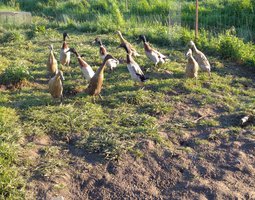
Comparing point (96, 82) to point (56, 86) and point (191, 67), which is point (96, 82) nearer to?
point (56, 86)

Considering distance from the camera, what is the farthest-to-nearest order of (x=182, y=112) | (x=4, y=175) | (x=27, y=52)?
(x=27, y=52), (x=182, y=112), (x=4, y=175)

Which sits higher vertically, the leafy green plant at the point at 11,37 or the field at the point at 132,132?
the leafy green plant at the point at 11,37

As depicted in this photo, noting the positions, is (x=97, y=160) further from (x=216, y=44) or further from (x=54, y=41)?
(x=54, y=41)

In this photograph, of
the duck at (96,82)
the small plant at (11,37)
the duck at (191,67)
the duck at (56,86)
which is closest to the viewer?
the duck at (56,86)

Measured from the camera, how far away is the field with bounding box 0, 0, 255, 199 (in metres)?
4.97

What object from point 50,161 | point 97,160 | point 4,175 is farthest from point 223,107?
point 4,175

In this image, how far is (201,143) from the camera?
5805 millimetres

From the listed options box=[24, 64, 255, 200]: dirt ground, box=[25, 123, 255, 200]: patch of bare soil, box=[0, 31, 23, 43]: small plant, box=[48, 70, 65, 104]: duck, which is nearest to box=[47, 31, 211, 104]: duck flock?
box=[48, 70, 65, 104]: duck

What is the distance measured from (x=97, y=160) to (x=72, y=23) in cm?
811

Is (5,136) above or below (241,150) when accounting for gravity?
above

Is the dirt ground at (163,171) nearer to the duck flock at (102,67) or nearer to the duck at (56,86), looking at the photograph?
the duck at (56,86)

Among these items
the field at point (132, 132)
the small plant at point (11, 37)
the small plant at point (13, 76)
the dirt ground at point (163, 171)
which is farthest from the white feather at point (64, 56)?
the dirt ground at point (163, 171)

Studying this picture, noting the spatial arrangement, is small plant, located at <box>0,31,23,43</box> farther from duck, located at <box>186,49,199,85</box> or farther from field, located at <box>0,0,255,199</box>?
duck, located at <box>186,49,199,85</box>

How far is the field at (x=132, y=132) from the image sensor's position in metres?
4.97
